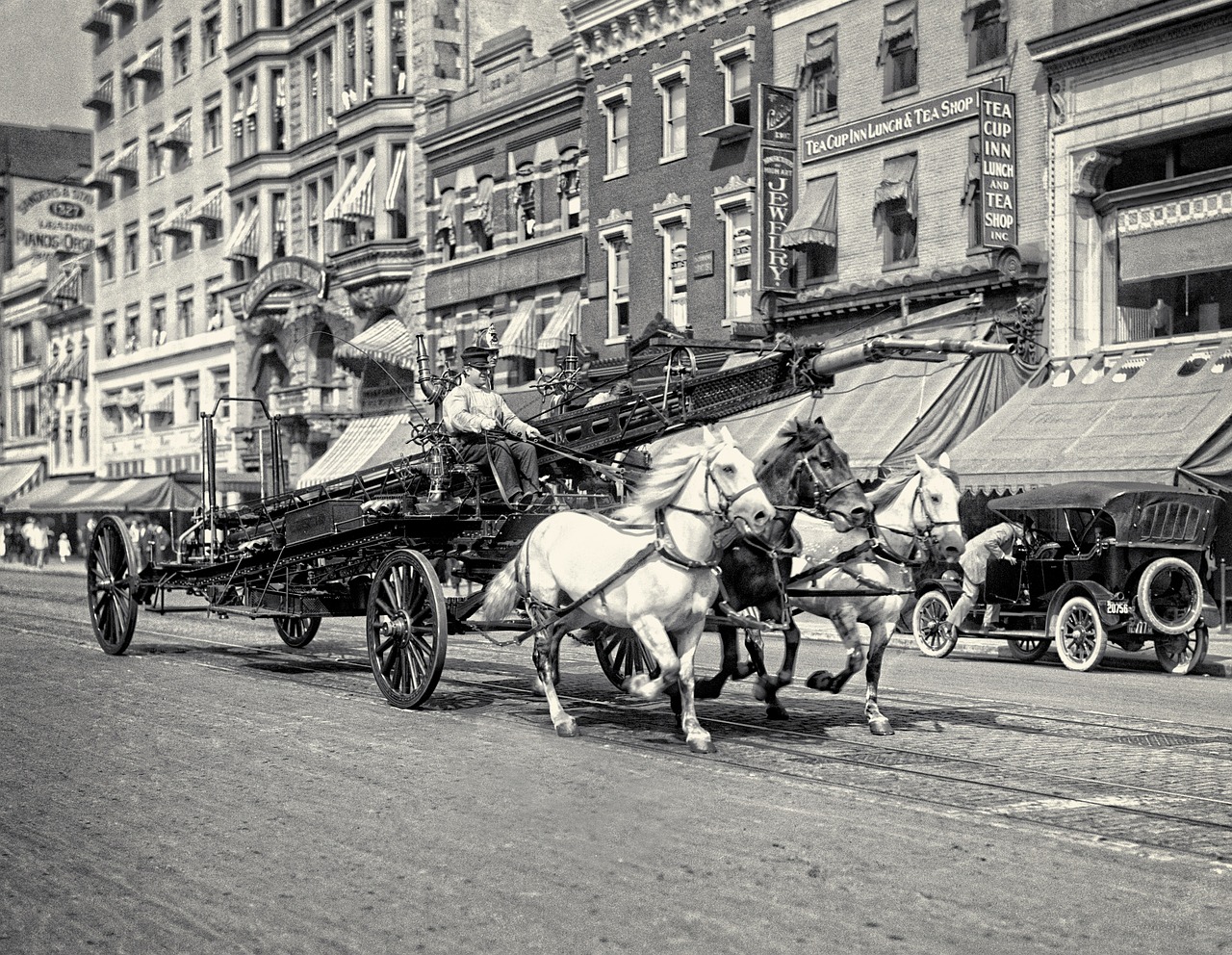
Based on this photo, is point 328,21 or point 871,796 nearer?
point 871,796

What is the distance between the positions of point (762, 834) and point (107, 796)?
11.5 ft

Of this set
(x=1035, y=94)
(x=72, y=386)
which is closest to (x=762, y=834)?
(x=1035, y=94)

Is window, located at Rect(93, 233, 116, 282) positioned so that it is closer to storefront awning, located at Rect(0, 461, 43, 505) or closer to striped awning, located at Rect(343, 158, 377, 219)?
storefront awning, located at Rect(0, 461, 43, 505)

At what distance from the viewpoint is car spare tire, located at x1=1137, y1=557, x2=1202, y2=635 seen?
16.0 metres

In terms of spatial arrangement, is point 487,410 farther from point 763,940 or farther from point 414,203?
point 414,203

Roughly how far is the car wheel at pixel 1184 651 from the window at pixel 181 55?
46.1 m

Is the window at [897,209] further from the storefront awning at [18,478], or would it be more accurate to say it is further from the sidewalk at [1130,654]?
the storefront awning at [18,478]

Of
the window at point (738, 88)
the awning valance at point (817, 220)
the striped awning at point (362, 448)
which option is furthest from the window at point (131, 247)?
the awning valance at point (817, 220)

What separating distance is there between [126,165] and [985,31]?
41.5 meters

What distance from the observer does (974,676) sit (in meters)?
15.4

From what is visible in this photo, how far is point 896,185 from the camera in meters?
26.7

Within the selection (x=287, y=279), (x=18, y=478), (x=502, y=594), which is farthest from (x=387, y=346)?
(x=18, y=478)

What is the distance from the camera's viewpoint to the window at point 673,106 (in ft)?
104

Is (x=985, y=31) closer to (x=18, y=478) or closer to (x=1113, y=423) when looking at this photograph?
(x=1113, y=423)
